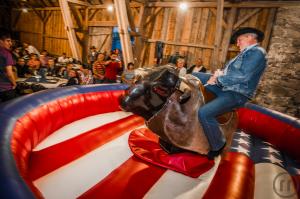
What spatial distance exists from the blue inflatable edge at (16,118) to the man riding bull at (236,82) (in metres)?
1.50

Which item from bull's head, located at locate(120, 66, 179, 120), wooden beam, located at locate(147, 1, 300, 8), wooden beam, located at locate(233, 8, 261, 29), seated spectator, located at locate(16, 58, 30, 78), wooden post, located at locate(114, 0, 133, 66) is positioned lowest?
seated spectator, located at locate(16, 58, 30, 78)

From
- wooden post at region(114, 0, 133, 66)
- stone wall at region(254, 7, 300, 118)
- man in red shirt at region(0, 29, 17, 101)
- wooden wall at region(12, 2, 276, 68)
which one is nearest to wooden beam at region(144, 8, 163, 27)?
wooden wall at region(12, 2, 276, 68)

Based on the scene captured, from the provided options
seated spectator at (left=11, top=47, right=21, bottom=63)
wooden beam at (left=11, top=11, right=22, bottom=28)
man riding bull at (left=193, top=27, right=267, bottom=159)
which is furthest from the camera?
wooden beam at (left=11, top=11, right=22, bottom=28)

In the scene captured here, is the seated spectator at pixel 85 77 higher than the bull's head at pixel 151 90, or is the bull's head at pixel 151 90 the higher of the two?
the bull's head at pixel 151 90

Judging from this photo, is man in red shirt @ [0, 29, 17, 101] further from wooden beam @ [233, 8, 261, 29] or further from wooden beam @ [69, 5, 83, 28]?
wooden beam @ [69, 5, 83, 28]

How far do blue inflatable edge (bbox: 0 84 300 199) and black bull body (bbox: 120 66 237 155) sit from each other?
94cm

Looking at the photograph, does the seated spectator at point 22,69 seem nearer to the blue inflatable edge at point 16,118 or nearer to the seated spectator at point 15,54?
the seated spectator at point 15,54

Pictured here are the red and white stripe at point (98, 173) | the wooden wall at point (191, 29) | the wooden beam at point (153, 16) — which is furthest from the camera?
the wooden beam at point (153, 16)

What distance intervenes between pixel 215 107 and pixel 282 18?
5.11m

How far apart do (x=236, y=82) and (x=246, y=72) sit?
0.12m

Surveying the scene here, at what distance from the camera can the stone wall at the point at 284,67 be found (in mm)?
5438

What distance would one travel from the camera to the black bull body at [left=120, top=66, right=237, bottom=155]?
195 centimetres

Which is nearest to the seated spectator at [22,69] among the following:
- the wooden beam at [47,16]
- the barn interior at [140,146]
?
the barn interior at [140,146]

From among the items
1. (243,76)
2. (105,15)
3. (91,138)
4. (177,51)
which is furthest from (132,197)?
(105,15)
